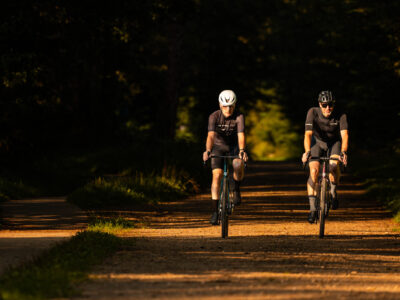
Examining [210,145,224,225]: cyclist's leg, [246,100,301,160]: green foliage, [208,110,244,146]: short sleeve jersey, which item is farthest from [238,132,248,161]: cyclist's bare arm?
[246,100,301,160]: green foliage

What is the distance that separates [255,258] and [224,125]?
3.03 m

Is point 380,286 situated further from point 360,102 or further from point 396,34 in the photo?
point 360,102

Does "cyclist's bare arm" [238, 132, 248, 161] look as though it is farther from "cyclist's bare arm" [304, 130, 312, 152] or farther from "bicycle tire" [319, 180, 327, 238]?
"bicycle tire" [319, 180, 327, 238]

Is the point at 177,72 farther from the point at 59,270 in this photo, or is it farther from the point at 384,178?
the point at 59,270

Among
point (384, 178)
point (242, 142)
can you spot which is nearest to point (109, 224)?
point (242, 142)

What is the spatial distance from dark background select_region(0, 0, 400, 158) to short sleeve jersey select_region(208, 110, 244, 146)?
16.4 ft

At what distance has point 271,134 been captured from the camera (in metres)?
57.8

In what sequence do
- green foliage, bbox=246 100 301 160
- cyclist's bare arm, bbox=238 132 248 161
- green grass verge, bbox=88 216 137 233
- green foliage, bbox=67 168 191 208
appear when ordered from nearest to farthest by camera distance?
1. cyclist's bare arm, bbox=238 132 248 161
2. green grass verge, bbox=88 216 137 233
3. green foliage, bbox=67 168 191 208
4. green foliage, bbox=246 100 301 160

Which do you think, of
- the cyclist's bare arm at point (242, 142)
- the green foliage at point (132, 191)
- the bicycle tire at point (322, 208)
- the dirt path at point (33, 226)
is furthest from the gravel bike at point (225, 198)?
the green foliage at point (132, 191)

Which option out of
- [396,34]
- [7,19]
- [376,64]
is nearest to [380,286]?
[7,19]

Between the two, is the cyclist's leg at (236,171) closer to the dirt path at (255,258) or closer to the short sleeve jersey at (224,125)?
the short sleeve jersey at (224,125)

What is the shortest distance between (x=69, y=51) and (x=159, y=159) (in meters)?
7.68

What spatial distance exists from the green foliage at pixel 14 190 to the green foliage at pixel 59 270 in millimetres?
7257

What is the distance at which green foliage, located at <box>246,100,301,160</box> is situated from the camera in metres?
55.2
